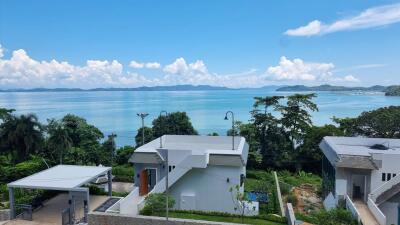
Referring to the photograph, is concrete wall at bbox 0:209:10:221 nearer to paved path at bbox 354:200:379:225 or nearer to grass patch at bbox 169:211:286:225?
grass patch at bbox 169:211:286:225

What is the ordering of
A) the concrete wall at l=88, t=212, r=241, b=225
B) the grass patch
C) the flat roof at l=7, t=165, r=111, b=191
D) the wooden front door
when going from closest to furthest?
1. the concrete wall at l=88, t=212, r=241, b=225
2. the grass patch
3. the flat roof at l=7, t=165, r=111, b=191
4. the wooden front door

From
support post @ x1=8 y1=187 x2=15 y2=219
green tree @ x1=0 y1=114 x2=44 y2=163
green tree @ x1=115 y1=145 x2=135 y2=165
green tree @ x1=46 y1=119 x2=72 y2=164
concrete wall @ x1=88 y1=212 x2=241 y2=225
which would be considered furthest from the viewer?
green tree @ x1=115 y1=145 x2=135 y2=165

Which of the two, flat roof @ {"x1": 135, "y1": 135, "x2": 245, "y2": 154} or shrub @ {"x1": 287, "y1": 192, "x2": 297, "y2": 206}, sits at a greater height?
flat roof @ {"x1": 135, "y1": 135, "x2": 245, "y2": 154}

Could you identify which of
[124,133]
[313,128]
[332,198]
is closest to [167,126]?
[313,128]

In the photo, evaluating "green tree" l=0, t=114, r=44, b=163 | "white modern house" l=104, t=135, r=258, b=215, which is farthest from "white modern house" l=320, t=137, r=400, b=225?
"green tree" l=0, t=114, r=44, b=163

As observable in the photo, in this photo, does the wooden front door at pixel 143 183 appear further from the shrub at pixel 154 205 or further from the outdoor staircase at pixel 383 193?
the outdoor staircase at pixel 383 193

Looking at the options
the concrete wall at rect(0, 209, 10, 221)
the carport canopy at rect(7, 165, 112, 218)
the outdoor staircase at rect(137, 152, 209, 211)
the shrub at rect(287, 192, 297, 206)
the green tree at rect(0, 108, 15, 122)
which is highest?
the green tree at rect(0, 108, 15, 122)
